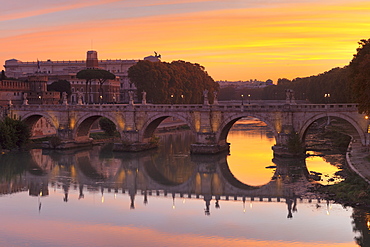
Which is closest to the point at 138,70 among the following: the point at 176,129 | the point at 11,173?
the point at 176,129

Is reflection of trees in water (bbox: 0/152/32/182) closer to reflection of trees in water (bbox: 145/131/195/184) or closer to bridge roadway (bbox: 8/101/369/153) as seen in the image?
bridge roadway (bbox: 8/101/369/153)

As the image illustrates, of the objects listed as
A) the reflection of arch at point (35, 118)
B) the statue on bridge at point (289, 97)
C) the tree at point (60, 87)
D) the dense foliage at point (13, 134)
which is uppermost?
the tree at point (60, 87)

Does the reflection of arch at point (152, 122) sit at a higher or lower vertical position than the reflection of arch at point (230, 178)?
higher

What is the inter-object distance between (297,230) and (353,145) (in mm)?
24396

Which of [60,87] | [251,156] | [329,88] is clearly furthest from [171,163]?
[60,87]

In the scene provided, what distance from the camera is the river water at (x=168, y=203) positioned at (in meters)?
27.0

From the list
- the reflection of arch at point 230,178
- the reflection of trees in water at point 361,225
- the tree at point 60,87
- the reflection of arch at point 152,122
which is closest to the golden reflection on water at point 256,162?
the reflection of arch at point 230,178

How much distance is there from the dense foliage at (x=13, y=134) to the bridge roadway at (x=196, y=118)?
13.5 ft

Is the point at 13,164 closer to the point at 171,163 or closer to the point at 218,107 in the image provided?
the point at 171,163

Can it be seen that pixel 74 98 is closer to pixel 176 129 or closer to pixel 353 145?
pixel 176 129

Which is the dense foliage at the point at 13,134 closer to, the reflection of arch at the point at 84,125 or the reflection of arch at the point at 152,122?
the reflection of arch at the point at 84,125

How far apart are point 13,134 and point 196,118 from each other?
18564mm

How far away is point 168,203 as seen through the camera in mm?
34344

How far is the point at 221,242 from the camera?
2606 centimetres
